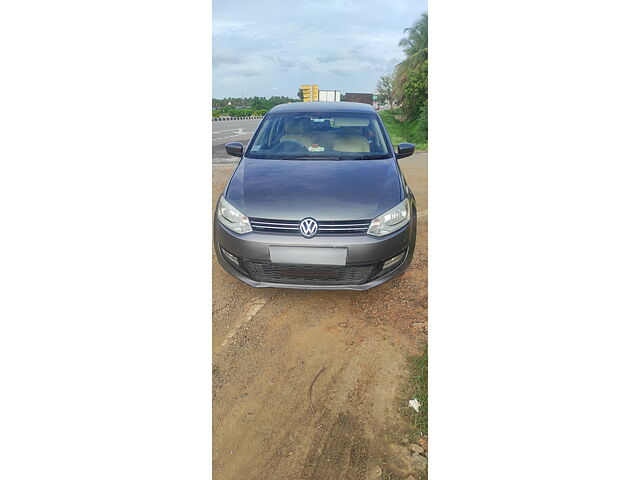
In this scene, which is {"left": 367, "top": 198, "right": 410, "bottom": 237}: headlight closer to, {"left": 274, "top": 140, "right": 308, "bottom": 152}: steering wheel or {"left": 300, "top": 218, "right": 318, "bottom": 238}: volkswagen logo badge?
{"left": 300, "top": 218, "right": 318, "bottom": 238}: volkswagen logo badge

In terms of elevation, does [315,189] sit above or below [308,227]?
above

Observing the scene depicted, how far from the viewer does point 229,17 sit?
151cm

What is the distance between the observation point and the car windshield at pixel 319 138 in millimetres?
2047

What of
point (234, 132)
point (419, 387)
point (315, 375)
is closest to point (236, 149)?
point (234, 132)

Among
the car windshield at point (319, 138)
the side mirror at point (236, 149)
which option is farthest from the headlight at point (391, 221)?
the side mirror at point (236, 149)

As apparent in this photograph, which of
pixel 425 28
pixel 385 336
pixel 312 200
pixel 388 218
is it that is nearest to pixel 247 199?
pixel 312 200

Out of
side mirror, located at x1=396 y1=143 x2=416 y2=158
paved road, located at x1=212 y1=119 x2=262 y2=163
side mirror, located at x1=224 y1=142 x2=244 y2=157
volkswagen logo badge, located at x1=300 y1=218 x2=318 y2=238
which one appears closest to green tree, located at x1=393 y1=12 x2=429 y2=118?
side mirror, located at x1=396 y1=143 x2=416 y2=158

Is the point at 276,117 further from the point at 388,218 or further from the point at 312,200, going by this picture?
the point at 388,218

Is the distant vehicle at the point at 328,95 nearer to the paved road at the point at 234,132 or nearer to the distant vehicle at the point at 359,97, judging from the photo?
the distant vehicle at the point at 359,97

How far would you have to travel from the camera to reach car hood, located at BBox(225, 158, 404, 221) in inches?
65.9

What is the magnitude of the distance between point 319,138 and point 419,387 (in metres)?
1.39

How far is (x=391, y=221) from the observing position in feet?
5.74

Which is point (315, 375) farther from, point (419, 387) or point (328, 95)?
point (328, 95)

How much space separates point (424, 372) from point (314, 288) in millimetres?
575
